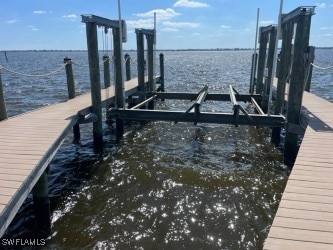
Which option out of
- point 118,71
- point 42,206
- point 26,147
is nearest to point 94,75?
point 118,71

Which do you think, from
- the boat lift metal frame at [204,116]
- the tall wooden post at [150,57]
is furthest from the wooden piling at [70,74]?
the tall wooden post at [150,57]

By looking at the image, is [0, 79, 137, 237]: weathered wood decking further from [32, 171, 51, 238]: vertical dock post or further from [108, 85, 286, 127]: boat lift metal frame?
[108, 85, 286, 127]: boat lift metal frame

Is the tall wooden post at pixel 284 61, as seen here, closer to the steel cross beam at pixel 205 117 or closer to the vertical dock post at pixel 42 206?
the steel cross beam at pixel 205 117

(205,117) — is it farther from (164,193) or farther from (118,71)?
(118,71)

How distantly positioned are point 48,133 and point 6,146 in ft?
3.06

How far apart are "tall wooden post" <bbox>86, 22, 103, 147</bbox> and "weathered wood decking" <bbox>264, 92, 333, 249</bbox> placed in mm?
5669

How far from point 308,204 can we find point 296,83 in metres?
4.35

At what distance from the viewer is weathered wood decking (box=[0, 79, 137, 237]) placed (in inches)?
161

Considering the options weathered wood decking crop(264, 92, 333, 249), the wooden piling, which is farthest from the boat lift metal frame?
weathered wood decking crop(264, 92, 333, 249)

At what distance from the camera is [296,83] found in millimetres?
7367

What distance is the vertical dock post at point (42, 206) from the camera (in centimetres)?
544

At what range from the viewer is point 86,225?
571cm

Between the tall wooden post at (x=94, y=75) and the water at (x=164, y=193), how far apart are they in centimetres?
77

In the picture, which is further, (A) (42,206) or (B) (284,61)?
(B) (284,61)
